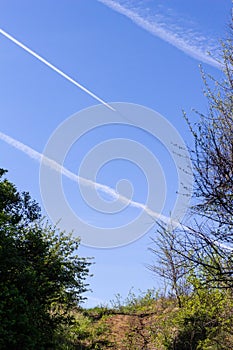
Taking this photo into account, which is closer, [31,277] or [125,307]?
[31,277]

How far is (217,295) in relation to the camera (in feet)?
45.9

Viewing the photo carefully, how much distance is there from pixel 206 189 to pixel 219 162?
0.55 metres

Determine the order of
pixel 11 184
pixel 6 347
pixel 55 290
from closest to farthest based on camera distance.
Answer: pixel 6 347 → pixel 55 290 → pixel 11 184

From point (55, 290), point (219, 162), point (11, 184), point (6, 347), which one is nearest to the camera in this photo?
point (219, 162)

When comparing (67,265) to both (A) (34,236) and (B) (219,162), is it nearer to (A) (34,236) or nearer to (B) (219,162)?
(A) (34,236)

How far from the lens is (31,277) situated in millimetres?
14086

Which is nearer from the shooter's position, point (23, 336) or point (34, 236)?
point (23, 336)

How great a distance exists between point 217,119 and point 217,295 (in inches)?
273

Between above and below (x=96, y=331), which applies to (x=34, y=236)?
above

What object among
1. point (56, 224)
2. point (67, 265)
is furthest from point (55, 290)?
A: point (56, 224)

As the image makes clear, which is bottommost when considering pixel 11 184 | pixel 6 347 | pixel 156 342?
pixel 6 347

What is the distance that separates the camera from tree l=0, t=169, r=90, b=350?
13.0 meters

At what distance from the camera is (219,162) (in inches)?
330

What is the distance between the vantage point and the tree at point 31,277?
13.0 m
